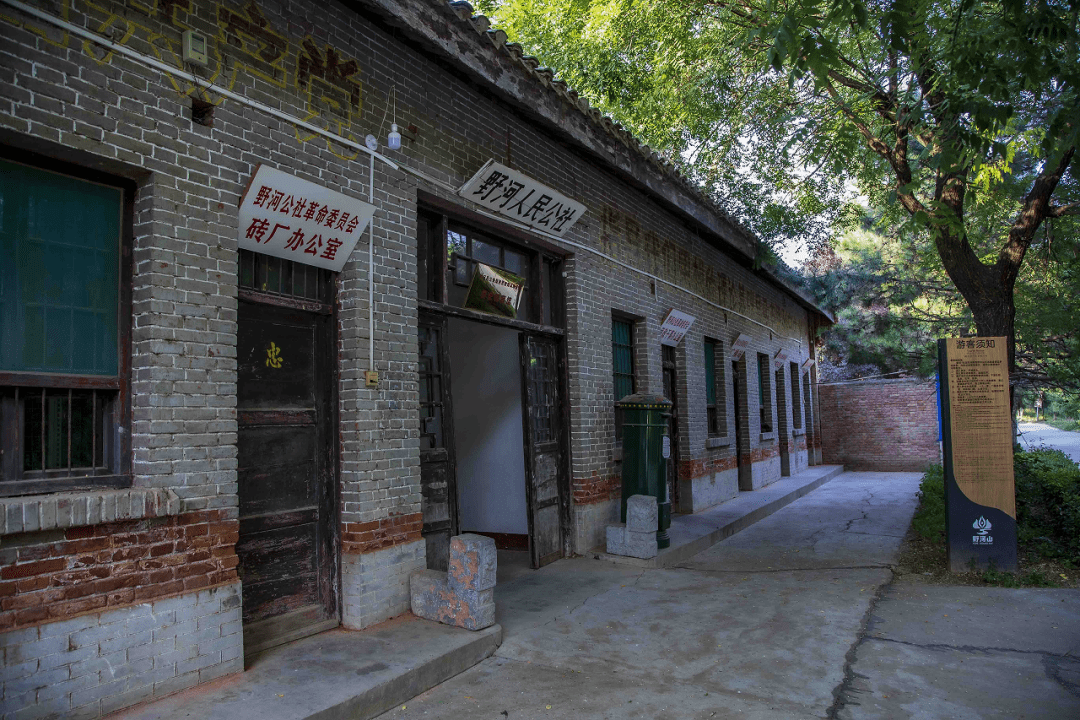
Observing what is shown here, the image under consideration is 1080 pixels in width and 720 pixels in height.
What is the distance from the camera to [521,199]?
6.55 metres

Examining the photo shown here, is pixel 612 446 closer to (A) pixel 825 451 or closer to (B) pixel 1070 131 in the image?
(B) pixel 1070 131

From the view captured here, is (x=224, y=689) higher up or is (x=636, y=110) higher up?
(x=636, y=110)

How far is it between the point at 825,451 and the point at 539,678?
17376 mm

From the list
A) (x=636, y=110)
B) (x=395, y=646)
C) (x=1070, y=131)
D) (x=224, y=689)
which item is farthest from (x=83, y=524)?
(x=636, y=110)

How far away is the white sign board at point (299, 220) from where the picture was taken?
430 centimetres

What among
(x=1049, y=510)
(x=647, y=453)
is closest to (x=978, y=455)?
(x=1049, y=510)

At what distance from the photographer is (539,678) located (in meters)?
4.29

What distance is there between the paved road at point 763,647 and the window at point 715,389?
468cm

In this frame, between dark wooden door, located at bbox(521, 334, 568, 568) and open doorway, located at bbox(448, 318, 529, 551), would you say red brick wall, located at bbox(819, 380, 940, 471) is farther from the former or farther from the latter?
open doorway, located at bbox(448, 318, 529, 551)

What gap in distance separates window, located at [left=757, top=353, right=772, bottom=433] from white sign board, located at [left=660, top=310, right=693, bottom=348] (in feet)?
16.4

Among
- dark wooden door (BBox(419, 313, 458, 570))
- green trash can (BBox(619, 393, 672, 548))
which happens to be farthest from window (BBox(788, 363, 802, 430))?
dark wooden door (BBox(419, 313, 458, 570))

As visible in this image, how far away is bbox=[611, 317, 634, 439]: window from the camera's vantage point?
8800mm

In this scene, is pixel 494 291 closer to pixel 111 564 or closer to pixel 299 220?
pixel 299 220

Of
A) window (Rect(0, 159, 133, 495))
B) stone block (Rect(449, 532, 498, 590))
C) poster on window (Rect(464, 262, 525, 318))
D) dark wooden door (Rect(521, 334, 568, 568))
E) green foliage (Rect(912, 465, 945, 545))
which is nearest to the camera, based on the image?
window (Rect(0, 159, 133, 495))
